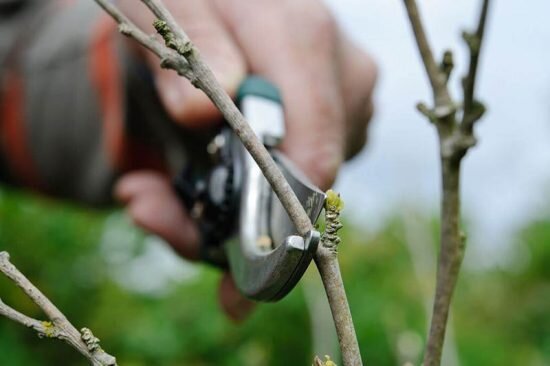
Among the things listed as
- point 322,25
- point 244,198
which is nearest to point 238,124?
point 244,198

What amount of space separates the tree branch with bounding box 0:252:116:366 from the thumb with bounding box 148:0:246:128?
0.43 m

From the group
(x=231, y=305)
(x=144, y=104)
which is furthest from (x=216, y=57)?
(x=144, y=104)

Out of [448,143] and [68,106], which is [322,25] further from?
[68,106]

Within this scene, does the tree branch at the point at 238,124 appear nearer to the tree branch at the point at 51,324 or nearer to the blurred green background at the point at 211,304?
the tree branch at the point at 51,324

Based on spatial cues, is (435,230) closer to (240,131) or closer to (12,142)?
(12,142)

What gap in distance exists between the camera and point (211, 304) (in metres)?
1.59

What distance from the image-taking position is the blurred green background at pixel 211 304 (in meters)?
1.46

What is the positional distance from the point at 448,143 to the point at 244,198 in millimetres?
206

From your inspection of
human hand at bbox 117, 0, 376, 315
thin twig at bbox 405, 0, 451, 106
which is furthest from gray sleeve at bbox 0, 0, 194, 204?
thin twig at bbox 405, 0, 451, 106

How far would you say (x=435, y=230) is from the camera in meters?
2.27

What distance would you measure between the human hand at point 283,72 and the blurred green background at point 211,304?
29cm

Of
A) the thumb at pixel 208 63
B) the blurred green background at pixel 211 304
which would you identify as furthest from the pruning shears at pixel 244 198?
the blurred green background at pixel 211 304

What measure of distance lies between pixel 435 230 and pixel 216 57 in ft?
4.73

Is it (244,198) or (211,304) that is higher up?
(211,304)
